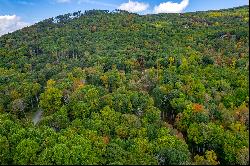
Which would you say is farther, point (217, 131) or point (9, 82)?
point (9, 82)

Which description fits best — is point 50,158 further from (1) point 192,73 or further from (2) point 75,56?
(2) point 75,56

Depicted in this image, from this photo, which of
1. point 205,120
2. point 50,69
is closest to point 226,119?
point 205,120

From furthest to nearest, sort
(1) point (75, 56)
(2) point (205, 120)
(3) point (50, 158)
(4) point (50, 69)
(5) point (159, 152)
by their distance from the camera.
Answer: (1) point (75, 56), (4) point (50, 69), (2) point (205, 120), (5) point (159, 152), (3) point (50, 158)

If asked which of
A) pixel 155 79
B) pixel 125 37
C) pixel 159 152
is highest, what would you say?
pixel 125 37

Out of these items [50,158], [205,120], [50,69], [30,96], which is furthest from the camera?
[50,69]

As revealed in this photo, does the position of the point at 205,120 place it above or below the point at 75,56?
below

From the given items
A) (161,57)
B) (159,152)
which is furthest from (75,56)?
(159,152)
